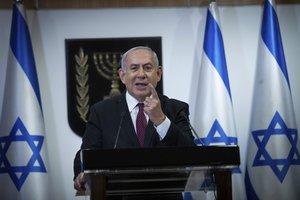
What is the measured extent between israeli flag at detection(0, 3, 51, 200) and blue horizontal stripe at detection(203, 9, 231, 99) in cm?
155

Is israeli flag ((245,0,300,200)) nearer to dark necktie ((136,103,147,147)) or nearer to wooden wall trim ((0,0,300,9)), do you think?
wooden wall trim ((0,0,300,9))

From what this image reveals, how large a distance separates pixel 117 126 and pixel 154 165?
32.4 inches

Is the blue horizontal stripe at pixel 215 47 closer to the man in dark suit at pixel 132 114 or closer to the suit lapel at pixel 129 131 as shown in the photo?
the man in dark suit at pixel 132 114

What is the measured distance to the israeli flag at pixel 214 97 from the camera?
163 inches

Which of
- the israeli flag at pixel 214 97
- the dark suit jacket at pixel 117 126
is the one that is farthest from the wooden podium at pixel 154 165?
the israeli flag at pixel 214 97

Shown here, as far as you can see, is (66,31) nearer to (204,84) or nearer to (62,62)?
(62,62)

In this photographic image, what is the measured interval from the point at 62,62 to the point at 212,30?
54.8 inches

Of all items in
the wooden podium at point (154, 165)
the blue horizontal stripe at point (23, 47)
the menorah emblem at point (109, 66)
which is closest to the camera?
the wooden podium at point (154, 165)

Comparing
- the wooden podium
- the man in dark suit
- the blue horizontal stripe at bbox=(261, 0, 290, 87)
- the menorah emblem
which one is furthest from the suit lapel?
the blue horizontal stripe at bbox=(261, 0, 290, 87)

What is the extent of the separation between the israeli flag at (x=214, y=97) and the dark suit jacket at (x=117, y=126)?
4.57 ft

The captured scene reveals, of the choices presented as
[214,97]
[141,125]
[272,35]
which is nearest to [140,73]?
[141,125]

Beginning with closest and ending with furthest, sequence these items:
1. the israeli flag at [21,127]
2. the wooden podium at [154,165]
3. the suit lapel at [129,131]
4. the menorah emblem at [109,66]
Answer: the wooden podium at [154,165]
the suit lapel at [129,131]
the israeli flag at [21,127]
the menorah emblem at [109,66]

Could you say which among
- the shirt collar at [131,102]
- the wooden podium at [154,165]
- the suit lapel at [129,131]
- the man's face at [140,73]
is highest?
the man's face at [140,73]

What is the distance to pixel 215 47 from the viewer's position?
430cm
